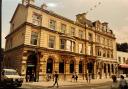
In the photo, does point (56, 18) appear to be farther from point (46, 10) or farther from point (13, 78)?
point (13, 78)

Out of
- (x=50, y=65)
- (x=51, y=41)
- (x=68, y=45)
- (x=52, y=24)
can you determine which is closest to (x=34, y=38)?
(x=51, y=41)

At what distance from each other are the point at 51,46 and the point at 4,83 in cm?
1513

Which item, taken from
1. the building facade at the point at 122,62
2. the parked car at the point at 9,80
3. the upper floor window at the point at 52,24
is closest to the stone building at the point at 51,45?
the upper floor window at the point at 52,24

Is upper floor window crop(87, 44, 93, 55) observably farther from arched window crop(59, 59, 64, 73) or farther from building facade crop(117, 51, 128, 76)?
building facade crop(117, 51, 128, 76)

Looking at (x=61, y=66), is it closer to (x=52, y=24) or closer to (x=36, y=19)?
(x=52, y=24)

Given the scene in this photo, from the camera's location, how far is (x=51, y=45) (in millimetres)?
35094

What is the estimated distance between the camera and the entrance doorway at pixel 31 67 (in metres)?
31.3

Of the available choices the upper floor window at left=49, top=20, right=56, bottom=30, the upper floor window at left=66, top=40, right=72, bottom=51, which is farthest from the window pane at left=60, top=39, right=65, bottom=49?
the upper floor window at left=49, top=20, right=56, bottom=30

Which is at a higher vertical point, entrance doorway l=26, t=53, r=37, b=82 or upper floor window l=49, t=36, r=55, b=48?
upper floor window l=49, t=36, r=55, b=48

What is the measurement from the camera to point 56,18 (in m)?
36.8

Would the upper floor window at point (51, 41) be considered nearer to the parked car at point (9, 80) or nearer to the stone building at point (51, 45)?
the stone building at point (51, 45)

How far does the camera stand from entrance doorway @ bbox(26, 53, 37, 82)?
31.3 m

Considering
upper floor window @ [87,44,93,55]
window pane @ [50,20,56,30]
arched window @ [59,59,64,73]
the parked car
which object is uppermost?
window pane @ [50,20,56,30]

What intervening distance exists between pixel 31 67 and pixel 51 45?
219 inches
